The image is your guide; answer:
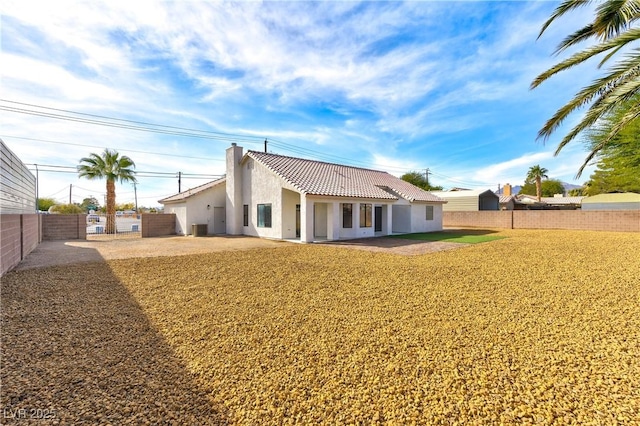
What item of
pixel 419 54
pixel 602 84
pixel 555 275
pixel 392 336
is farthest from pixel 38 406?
pixel 419 54

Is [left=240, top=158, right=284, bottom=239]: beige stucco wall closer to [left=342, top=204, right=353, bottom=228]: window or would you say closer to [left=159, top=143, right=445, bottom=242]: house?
[left=159, top=143, right=445, bottom=242]: house

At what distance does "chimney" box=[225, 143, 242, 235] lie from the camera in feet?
69.0

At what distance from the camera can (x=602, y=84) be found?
267 inches

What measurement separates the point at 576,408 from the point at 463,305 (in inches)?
116

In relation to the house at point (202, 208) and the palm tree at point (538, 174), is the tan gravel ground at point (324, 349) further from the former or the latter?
the palm tree at point (538, 174)

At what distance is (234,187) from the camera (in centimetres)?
2097

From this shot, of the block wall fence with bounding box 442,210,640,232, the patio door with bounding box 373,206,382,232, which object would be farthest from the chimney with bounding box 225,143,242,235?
the block wall fence with bounding box 442,210,640,232

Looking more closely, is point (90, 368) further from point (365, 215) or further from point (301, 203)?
point (365, 215)

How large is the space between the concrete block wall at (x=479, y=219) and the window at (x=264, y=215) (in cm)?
2179

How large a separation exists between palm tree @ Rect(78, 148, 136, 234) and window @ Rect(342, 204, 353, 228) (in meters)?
18.9

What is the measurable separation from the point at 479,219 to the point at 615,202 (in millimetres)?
14769

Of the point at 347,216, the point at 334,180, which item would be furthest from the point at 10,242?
the point at 334,180

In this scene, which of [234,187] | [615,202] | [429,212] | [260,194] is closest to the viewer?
[260,194]

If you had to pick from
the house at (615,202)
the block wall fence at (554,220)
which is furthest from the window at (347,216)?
the house at (615,202)
